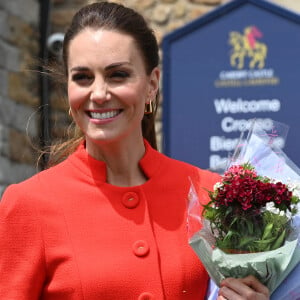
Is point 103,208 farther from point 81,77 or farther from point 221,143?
point 221,143

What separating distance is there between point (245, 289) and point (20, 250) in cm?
61

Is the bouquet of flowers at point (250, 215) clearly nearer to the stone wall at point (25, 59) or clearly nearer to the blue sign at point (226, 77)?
the blue sign at point (226, 77)

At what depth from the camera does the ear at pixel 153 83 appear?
2721mm

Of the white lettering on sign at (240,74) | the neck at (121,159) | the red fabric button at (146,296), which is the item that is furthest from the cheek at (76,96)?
the white lettering on sign at (240,74)

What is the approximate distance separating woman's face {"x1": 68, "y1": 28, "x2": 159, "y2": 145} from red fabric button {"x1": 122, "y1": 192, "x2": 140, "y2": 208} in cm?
17

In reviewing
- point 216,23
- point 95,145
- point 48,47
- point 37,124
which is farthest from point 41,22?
point 95,145

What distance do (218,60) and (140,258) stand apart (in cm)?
194

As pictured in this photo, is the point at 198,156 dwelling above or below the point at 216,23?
below

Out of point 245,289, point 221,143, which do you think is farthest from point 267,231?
point 221,143

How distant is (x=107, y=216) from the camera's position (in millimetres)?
2588

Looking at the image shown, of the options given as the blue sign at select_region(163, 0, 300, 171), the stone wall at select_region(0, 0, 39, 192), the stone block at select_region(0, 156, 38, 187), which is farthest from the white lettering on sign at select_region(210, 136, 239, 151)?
the stone block at select_region(0, 156, 38, 187)

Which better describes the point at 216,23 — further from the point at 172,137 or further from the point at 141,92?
the point at 141,92

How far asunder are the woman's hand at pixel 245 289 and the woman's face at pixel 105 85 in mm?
528

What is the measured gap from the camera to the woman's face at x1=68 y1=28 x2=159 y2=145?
254 cm
